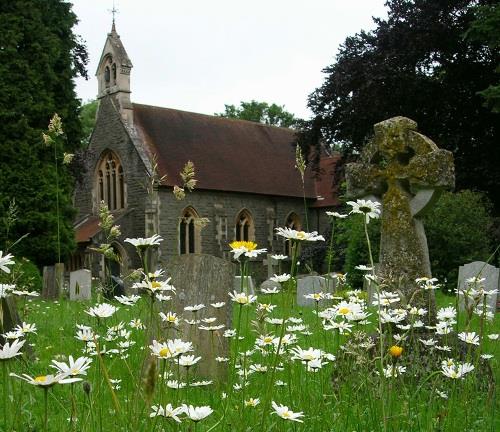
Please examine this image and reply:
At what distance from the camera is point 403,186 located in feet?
18.5

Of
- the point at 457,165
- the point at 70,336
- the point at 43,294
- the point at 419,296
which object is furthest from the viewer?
the point at 457,165

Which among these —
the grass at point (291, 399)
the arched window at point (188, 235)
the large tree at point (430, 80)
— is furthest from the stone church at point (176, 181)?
the grass at point (291, 399)

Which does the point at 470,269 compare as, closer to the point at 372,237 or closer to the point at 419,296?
the point at 419,296

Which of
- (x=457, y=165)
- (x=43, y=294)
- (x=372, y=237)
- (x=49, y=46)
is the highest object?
(x=49, y=46)

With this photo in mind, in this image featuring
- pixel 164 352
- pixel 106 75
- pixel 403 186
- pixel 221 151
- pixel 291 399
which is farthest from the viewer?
pixel 221 151

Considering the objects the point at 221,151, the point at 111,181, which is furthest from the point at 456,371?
the point at 221,151

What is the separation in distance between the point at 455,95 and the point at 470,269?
12.2 m

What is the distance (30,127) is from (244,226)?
1326 cm

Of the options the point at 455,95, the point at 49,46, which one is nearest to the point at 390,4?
the point at 455,95

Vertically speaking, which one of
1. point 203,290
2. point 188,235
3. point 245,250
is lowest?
point 203,290

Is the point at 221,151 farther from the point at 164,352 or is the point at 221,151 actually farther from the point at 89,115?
the point at 164,352

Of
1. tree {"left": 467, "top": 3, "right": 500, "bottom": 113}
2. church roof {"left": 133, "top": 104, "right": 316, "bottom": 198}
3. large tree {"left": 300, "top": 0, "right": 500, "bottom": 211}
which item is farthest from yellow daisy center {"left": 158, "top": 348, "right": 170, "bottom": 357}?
church roof {"left": 133, "top": 104, "right": 316, "bottom": 198}

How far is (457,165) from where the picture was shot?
2075cm

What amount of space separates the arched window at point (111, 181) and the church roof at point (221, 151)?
2081mm
